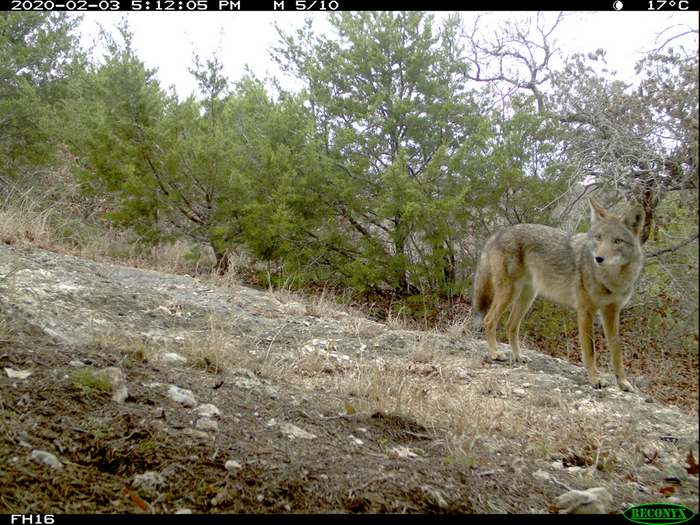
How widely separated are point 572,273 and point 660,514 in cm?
313

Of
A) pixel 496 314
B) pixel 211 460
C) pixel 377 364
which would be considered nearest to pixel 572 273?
pixel 496 314

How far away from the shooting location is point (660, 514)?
62.4 inches

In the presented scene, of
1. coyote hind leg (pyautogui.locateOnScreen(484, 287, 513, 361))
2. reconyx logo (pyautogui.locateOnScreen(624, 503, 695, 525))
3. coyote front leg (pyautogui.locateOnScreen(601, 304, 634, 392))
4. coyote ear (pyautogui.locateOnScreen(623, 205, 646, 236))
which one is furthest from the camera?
coyote hind leg (pyautogui.locateOnScreen(484, 287, 513, 361))

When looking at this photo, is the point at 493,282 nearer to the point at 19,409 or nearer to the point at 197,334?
the point at 197,334

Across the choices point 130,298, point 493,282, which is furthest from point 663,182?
point 130,298

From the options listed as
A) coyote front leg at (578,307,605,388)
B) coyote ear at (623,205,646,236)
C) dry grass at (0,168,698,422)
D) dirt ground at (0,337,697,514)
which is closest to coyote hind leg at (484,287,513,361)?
dry grass at (0,168,698,422)

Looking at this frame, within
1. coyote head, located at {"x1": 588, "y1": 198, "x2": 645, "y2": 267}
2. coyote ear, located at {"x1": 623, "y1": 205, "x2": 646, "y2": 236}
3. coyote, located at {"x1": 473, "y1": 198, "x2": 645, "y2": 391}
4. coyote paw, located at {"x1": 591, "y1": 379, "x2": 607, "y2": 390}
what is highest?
coyote ear, located at {"x1": 623, "y1": 205, "x2": 646, "y2": 236}

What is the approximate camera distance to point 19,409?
76.8 inches

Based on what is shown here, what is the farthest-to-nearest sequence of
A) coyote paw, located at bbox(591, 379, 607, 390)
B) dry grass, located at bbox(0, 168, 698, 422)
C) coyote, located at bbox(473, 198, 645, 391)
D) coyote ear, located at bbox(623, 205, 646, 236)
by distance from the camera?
coyote paw, located at bbox(591, 379, 607, 390), coyote, located at bbox(473, 198, 645, 391), dry grass, located at bbox(0, 168, 698, 422), coyote ear, located at bbox(623, 205, 646, 236)

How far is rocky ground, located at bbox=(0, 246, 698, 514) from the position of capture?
1.66 m

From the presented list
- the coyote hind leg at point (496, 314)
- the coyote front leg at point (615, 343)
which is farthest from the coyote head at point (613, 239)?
the coyote hind leg at point (496, 314)

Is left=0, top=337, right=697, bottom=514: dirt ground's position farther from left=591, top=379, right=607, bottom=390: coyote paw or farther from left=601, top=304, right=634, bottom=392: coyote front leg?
left=591, top=379, right=607, bottom=390: coyote paw

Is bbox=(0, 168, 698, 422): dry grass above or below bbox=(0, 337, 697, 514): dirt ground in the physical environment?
below

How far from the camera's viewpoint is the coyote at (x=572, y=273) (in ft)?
10.6
